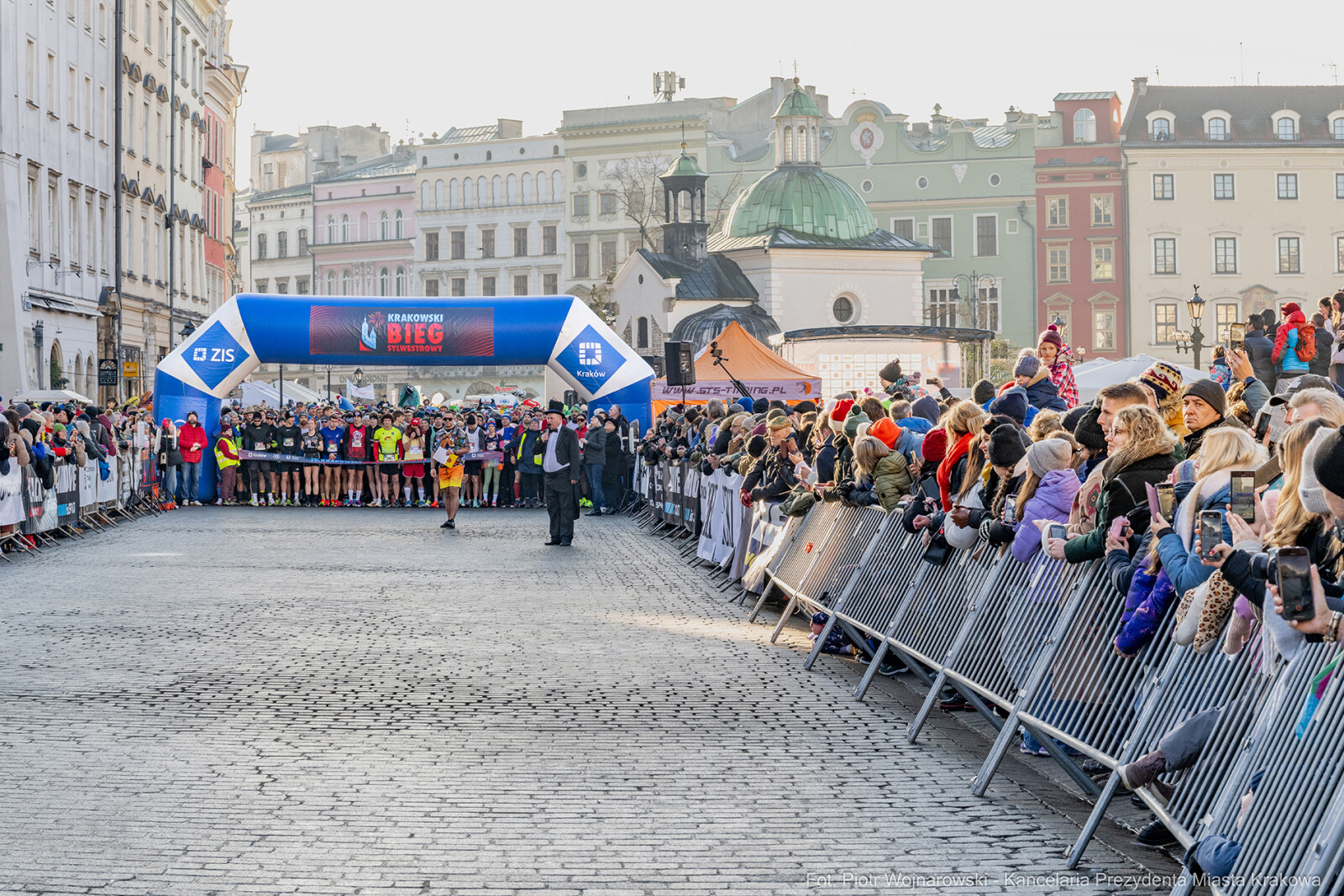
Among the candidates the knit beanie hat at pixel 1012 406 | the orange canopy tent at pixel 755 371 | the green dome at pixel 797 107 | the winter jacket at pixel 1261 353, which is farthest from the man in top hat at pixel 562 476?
the green dome at pixel 797 107

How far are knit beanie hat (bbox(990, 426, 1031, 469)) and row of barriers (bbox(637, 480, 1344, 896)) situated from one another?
54cm

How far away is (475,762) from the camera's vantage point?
8.25m

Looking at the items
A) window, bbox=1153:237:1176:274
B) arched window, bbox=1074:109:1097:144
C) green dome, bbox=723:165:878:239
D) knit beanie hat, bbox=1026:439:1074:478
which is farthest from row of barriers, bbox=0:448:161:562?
arched window, bbox=1074:109:1097:144

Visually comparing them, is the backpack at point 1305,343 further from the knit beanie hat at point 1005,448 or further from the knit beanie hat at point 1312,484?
the knit beanie hat at point 1312,484

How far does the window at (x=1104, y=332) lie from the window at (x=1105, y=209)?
4.47m

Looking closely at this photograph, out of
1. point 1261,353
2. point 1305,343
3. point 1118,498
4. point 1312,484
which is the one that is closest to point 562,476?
point 1261,353

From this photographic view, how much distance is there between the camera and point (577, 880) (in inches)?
242

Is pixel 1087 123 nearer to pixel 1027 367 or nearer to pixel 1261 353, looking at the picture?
pixel 1261 353

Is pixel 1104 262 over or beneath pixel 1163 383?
over

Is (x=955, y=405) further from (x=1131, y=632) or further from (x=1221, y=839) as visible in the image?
(x=1221, y=839)

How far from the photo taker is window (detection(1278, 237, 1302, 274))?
86.5 metres

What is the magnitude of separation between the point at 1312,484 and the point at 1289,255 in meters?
86.9

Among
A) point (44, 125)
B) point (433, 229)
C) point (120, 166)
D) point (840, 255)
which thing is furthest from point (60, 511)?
point (433, 229)

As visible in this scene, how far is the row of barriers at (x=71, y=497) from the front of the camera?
66.1ft
